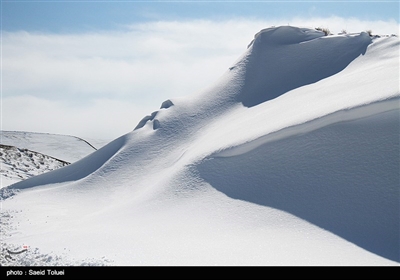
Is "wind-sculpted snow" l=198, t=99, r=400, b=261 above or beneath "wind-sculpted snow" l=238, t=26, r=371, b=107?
beneath

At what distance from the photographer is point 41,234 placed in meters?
8.12

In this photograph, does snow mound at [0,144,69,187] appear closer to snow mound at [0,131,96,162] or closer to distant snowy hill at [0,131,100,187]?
distant snowy hill at [0,131,100,187]

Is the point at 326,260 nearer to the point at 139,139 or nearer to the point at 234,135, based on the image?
the point at 234,135

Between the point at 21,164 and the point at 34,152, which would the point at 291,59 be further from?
the point at 34,152

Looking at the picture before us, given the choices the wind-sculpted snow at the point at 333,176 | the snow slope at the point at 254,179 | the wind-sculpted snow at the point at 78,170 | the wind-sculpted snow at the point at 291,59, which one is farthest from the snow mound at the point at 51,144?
the wind-sculpted snow at the point at 333,176

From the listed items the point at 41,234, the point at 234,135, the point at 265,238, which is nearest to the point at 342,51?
the point at 234,135

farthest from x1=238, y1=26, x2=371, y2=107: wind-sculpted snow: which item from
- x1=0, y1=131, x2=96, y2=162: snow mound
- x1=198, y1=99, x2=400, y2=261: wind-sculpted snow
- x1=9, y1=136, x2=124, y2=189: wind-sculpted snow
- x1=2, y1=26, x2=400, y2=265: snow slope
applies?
x1=0, y1=131, x2=96, y2=162: snow mound

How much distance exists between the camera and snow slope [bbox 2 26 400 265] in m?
6.32

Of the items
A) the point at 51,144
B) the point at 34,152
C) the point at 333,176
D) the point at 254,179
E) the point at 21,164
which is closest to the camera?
the point at 333,176

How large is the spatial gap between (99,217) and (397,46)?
8.57m

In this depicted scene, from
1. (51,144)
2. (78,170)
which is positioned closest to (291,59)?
(78,170)

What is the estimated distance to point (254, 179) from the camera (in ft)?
26.8

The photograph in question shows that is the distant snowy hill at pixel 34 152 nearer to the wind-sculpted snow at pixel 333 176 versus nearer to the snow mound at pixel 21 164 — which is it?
the snow mound at pixel 21 164

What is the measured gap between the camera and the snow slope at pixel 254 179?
20.7ft
